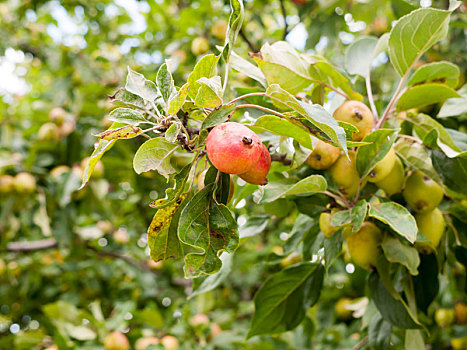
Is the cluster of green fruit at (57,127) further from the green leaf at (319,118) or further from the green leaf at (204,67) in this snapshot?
the green leaf at (319,118)

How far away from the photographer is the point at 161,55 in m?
2.61

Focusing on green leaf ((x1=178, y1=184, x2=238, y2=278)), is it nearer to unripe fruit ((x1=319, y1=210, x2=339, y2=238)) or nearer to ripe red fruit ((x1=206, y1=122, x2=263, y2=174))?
ripe red fruit ((x1=206, y1=122, x2=263, y2=174))

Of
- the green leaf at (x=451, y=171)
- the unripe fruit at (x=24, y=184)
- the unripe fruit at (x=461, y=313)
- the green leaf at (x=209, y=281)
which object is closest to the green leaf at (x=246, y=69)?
the green leaf at (x=451, y=171)

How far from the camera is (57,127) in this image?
2328mm

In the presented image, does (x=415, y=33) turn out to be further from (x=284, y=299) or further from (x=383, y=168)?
(x=284, y=299)

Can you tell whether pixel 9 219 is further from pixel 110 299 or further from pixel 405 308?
pixel 405 308

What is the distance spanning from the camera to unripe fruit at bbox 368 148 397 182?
2.90 ft

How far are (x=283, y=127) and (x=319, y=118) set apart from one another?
0.08 m

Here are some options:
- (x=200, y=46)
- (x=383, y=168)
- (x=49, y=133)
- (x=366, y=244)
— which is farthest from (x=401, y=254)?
(x=49, y=133)

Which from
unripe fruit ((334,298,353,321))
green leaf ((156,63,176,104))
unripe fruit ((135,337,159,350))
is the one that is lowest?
unripe fruit ((334,298,353,321))

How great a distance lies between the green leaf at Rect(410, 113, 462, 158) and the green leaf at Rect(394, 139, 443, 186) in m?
0.04

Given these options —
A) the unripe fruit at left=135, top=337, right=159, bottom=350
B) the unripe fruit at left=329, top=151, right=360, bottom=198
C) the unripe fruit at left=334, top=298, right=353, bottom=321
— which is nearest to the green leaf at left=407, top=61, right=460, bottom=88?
the unripe fruit at left=329, top=151, right=360, bottom=198

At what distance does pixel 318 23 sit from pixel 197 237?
175 cm

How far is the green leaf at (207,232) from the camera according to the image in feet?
2.34
